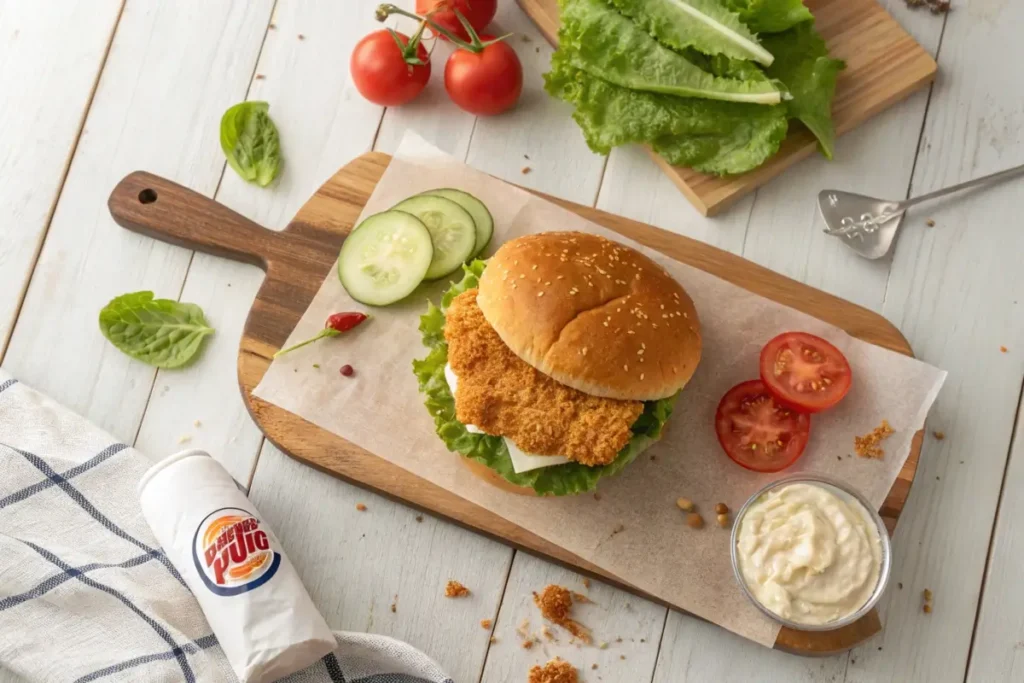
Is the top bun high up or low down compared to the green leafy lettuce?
up

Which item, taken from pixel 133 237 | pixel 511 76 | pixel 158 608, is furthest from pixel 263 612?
pixel 511 76

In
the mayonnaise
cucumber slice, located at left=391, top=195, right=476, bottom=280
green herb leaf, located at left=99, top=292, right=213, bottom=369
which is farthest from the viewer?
green herb leaf, located at left=99, top=292, right=213, bottom=369

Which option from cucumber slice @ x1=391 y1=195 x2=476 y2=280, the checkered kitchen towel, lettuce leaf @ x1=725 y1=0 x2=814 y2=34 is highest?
lettuce leaf @ x1=725 y1=0 x2=814 y2=34

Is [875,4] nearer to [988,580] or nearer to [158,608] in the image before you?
[988,580]

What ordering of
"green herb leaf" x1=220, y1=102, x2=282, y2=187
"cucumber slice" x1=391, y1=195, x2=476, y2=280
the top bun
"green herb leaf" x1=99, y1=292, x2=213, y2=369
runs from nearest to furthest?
the top bun, "cucumber slice" x1=391, y1=195, x2=476, y2=280, "green herb leaf" x1=99, y1=292, x2=213, y2=369, "green herb leaf" x1=220, y1=102, x2=282, y2=187

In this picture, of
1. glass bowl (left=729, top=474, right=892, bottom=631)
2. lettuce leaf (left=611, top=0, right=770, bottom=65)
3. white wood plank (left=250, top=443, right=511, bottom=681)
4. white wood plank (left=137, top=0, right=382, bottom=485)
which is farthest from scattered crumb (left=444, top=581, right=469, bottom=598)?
lettuce leaf (left=611, top=0, right=770, bottom=65)

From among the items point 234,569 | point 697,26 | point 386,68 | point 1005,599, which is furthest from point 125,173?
point 1005,599

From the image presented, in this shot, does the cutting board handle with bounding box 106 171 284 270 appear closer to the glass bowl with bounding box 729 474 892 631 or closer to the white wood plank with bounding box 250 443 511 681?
the white wood plank with bounding box 250 443 511 681
